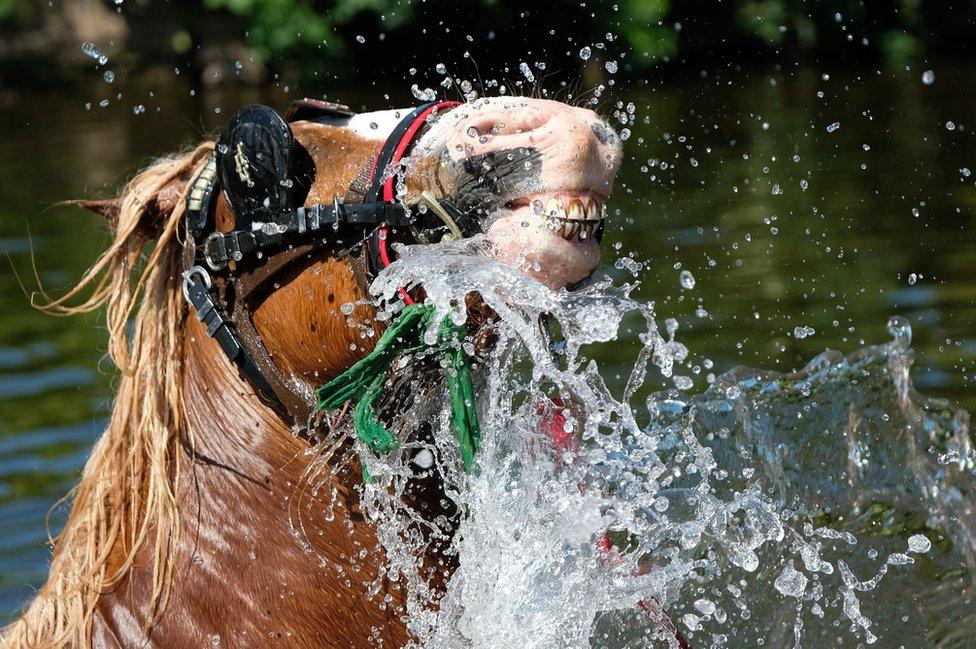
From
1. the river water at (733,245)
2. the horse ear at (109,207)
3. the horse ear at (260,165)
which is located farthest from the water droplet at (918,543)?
the horse ear at (109,207)

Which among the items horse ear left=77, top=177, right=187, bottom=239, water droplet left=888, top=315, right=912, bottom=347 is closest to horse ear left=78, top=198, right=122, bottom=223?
horse ear left=77, top=177, right=187, bottom=239

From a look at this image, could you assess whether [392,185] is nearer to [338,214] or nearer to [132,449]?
[338,214]

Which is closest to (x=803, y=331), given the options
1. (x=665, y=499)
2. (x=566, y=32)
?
(x=665, y=499)

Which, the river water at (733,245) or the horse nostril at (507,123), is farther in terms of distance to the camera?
the river water at (733,245)

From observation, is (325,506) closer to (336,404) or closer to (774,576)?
(336,404)

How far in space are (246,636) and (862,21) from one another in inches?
742

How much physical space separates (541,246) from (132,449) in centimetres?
92

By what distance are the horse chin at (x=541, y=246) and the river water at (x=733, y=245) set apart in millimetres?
248

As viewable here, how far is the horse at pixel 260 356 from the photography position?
231 cm

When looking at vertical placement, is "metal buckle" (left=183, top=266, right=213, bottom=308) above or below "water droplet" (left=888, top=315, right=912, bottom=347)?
above

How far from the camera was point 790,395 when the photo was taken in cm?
422

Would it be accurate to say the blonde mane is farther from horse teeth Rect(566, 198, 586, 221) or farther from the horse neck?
horse teeth Rect(566, 198, 586, 221)

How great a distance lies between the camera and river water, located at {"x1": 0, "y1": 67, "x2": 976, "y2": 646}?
6.03 metres

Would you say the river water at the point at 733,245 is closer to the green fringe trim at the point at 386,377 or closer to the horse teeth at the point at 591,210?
the horse teeth at the point at 591,210
